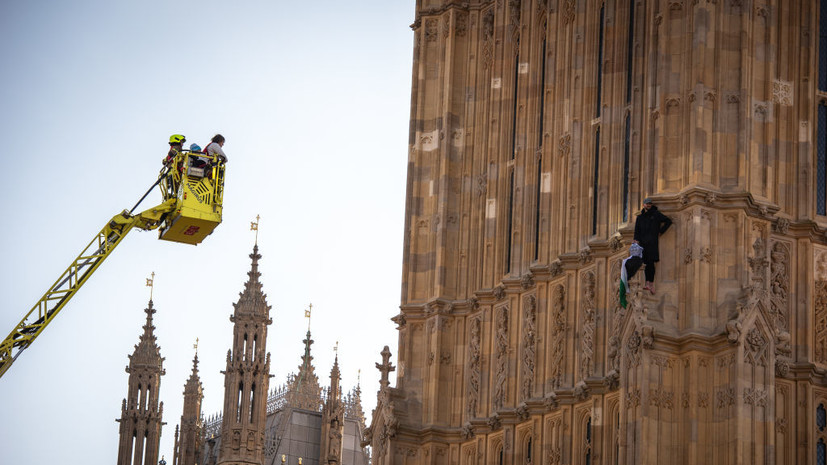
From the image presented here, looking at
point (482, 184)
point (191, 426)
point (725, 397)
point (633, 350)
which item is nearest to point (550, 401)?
point (633, 350)

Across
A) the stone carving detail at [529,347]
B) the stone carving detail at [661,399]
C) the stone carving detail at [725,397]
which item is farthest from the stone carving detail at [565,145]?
the stone carving detail at [725,397]

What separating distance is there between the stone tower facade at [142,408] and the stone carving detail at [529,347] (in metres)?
37.3

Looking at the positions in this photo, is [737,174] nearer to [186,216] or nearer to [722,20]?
[722,20]

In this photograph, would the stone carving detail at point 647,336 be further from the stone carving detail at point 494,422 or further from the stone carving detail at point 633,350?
the stone carving detail at point 494,422

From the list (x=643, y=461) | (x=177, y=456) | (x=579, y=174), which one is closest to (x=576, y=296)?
(x=579, y=174)

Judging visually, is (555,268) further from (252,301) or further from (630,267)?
(252,301)

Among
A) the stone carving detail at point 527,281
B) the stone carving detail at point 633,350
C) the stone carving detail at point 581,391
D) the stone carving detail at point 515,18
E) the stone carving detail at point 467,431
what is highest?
the stone carving detail at point 515,18

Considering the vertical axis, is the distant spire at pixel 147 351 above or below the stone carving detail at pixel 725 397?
above

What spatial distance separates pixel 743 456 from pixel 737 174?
5433mm

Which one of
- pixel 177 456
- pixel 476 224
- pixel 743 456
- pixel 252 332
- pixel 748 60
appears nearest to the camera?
pixel 743 456

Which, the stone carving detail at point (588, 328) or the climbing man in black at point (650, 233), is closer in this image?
the climbing man in black at point (650, 233)

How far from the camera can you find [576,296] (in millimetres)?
42188

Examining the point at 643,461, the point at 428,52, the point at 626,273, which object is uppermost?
the point at 428,52

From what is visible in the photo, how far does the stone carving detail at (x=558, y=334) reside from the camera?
42.2 m
